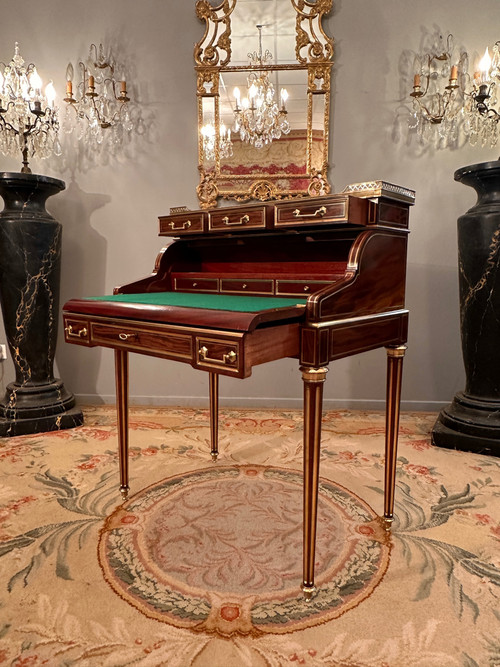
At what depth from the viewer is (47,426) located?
10.0ft

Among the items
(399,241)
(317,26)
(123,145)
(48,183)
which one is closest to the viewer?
(399,241)

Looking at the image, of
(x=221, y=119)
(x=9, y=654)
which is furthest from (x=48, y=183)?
(x=9, y=654)

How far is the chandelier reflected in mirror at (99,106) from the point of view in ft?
11.0

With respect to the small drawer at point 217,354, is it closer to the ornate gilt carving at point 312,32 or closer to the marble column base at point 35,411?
the marble column base at point 35,411

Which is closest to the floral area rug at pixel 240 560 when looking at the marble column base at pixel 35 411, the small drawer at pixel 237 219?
the marble column base at pixel 35 411

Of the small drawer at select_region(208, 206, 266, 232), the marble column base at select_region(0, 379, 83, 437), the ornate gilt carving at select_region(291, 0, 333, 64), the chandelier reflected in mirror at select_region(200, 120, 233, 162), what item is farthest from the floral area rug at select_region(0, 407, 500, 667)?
the ornate gilt carving at select_region(291, 0, 333, 64)

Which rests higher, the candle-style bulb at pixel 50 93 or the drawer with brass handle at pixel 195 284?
the candle-style bulb at pixel 50 93

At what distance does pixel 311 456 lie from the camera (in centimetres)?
144

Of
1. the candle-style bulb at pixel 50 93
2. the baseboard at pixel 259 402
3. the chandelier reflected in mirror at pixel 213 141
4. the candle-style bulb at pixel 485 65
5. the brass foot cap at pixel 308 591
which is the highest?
the candle-style bulb at pixel 485 65

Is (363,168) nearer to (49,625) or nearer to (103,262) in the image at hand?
(103,262)

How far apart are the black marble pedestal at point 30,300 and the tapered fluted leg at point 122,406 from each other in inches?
47.2

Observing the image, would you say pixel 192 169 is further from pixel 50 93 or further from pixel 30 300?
pixel 30 300

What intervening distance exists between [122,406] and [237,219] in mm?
992

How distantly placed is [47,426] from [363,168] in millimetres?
2867
